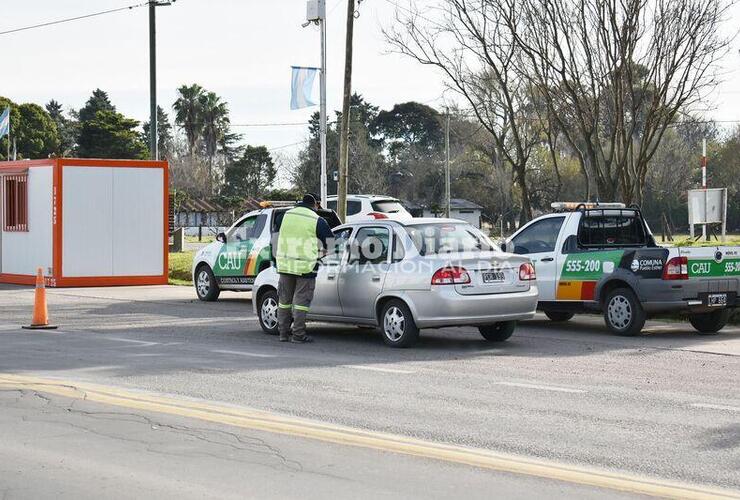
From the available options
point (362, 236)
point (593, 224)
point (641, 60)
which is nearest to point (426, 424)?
point (362, 236)

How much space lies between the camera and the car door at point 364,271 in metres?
13.6

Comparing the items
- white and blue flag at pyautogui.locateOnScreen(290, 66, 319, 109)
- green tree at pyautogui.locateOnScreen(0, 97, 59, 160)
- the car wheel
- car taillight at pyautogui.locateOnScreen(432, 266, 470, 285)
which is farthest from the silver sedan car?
green tree at pyautogui.locateOnScreen(0, 97, 59, 160)

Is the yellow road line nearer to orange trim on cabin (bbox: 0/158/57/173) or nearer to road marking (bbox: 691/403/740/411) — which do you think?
road marking (bbox: 691/403/740/411)

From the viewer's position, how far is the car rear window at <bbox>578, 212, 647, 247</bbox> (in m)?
16.2

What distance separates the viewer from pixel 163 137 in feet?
332

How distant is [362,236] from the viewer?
46.4ft

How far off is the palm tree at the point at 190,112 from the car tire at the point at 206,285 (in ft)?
233

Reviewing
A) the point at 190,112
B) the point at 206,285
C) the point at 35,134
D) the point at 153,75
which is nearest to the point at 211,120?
the point at 190,112

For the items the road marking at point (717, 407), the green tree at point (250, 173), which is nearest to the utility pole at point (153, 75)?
the road marking at point (717, 407)

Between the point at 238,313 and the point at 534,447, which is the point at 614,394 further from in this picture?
the point at 238,313

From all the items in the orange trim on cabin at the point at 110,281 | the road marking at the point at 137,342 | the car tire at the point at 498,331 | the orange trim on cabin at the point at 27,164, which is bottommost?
the road marking at the point at 137,342

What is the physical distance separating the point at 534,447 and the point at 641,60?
15.7 meters

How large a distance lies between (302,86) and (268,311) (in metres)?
13.5

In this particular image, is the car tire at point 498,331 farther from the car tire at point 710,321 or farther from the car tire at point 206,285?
the car tire at point 206,285
